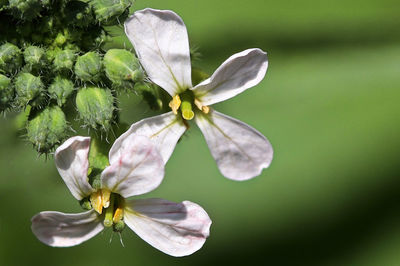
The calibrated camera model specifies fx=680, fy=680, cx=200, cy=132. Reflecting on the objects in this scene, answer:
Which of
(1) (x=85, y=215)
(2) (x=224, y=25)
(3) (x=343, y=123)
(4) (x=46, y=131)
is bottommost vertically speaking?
(1) (x=85, y=215)

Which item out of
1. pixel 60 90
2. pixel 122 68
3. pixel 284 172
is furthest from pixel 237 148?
pixel 284 172

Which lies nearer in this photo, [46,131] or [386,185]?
[46,131]

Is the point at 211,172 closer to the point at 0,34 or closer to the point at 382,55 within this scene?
the point at 382,55

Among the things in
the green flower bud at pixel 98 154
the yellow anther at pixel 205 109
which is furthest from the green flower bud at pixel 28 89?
the yellow anther at pixel 205 109

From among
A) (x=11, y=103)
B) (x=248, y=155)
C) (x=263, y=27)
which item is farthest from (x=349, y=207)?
(x=11, y=103)

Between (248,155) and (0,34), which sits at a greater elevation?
(0,34)

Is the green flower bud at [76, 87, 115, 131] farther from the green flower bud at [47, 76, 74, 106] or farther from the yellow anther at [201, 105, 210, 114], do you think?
the yellow anther at [201, 105, 210, 114]

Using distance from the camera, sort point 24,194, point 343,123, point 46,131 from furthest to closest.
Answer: point 343,123 → point 24,194 → point 46,131
